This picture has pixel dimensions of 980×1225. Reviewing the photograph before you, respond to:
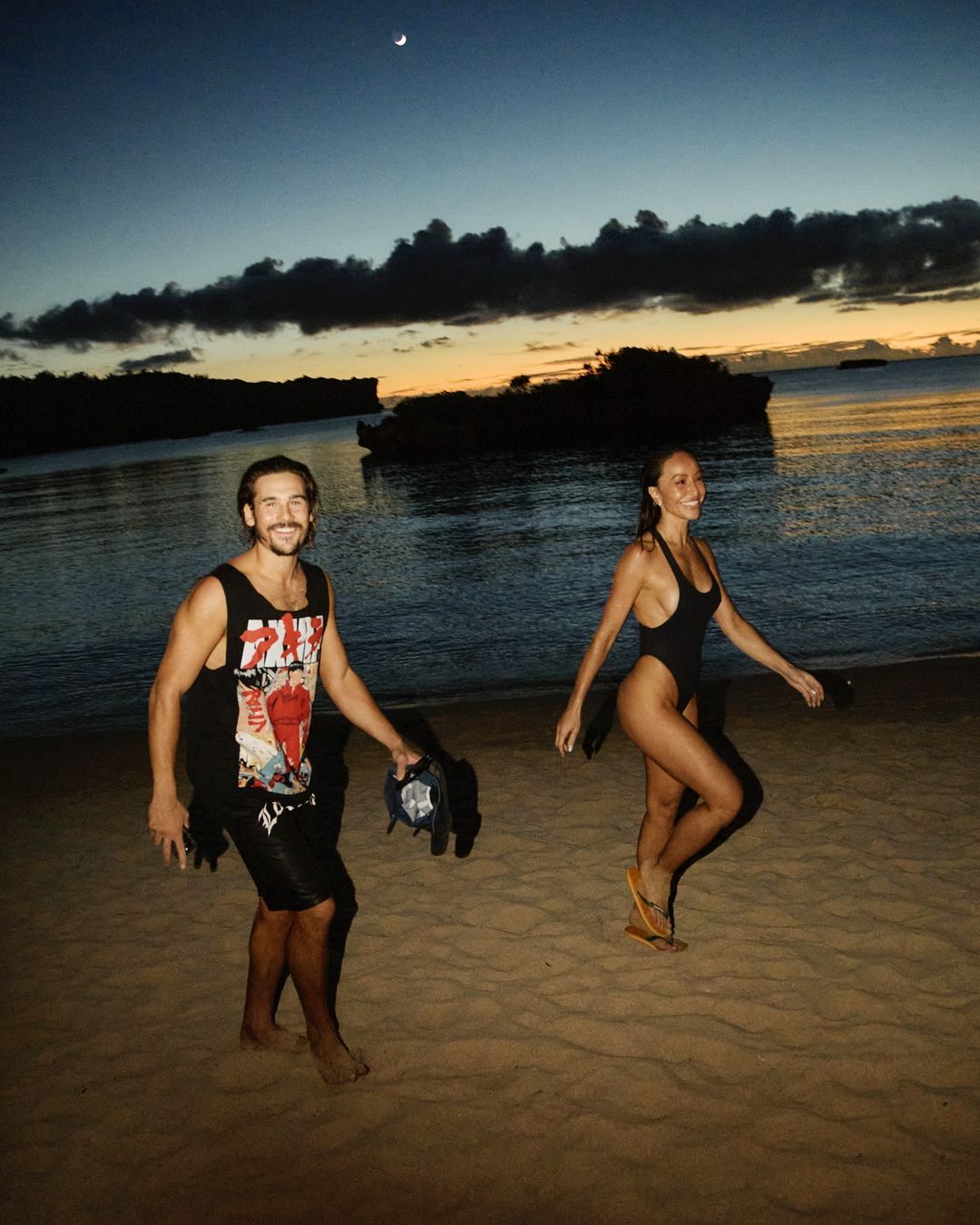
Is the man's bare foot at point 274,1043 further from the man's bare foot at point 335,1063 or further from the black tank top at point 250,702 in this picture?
the black tank top at point 250,702

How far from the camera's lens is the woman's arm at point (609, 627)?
13.9 ft

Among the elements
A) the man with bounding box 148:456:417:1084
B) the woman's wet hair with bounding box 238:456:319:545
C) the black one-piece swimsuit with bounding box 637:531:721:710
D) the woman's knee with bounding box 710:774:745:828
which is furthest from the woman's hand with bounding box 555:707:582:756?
the woman's wet hair with bounding box 238:456:319:545

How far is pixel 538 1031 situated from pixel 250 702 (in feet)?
6.51

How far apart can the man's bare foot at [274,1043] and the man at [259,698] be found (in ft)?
2.27

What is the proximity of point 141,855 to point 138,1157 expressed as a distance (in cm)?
334

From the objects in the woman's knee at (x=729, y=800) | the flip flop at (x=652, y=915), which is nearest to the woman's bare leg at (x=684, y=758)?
the woman's knee at (x=729, y=800)

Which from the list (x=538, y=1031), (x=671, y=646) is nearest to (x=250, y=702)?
(x=671, y=646)

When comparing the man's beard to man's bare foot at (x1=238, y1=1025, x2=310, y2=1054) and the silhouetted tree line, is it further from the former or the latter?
the silhouetted tree line

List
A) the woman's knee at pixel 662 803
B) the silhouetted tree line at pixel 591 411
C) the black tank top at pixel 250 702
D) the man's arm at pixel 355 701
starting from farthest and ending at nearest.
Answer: the silhouetted tree line at pixel 591 411 < the woman's knee at pixel 662 803 < the man's arm at pixel 355 701 < the black tank top at pixel 250 702

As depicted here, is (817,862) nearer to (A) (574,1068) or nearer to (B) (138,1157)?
(A) (574,1068)

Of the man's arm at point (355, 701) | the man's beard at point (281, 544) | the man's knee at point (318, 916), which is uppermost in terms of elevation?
the man's beard at point (281, 544)

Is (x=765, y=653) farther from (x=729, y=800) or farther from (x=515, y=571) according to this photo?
(x=515, y=571)

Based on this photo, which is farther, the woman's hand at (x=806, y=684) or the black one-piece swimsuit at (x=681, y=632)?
the woman's hand at (x=806, y=684)

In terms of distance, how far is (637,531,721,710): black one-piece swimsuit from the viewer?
13.8 ft
